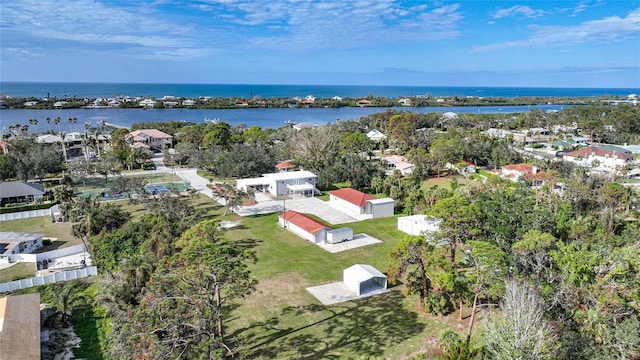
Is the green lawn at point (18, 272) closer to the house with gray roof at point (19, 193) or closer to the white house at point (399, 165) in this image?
the house with gray roof at point (19, 193)

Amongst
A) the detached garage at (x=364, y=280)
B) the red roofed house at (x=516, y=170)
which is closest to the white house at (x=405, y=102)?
the red roofed house at (x=516, y=170)

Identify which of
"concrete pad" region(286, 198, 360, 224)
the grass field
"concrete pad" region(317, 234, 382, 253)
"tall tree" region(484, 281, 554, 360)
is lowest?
"concrete pad" region(286, 198, 360, 224)

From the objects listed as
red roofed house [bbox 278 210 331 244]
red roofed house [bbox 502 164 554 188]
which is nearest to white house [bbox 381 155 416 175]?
red roofed house [bbox 502 164 554 188]

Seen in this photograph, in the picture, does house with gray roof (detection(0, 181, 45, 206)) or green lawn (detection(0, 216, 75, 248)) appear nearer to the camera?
green lawn (detection(0, 216, 75, 248))

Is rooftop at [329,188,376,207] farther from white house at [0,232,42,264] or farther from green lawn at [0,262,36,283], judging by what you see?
white house at [0,232,42,264]

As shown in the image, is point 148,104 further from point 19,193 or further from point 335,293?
point 335,293

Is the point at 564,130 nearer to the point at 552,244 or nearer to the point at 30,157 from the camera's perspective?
the point at 552,244
